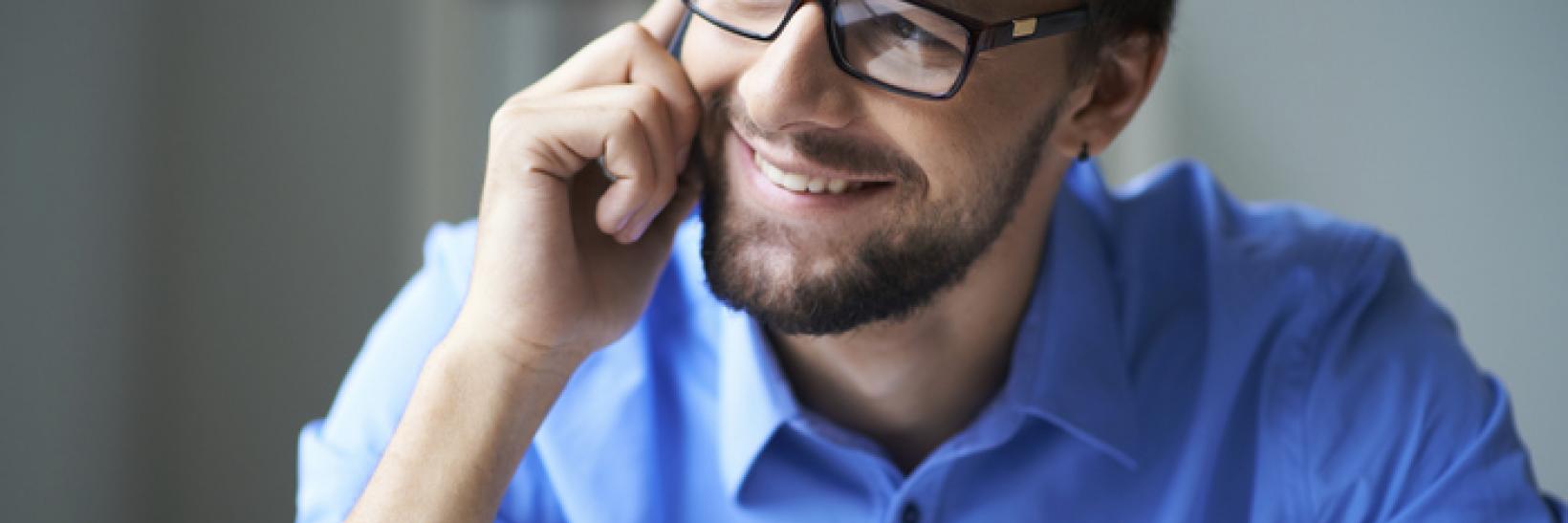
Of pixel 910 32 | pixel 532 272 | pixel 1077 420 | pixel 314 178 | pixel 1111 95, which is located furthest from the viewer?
pixel 314 178

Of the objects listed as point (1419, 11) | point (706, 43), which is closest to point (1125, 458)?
point (706, 43)

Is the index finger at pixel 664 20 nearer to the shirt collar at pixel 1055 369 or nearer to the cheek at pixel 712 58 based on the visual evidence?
the cheek at pixel 712 58

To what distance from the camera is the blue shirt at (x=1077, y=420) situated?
1316mm

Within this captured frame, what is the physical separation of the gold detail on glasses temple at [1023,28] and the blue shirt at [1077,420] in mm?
348

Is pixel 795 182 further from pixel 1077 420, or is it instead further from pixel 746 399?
pixel 1077 420

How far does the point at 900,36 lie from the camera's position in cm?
114

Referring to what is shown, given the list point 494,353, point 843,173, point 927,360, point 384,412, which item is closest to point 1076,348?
point 927,360

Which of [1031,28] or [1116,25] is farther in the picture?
[1116,25]

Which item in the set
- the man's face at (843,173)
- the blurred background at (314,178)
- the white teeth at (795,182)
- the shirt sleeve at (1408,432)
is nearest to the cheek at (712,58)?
the man's face at (843,173)

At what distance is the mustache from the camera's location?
1182 mm

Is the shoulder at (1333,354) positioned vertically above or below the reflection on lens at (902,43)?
below

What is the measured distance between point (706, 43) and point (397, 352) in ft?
1.59

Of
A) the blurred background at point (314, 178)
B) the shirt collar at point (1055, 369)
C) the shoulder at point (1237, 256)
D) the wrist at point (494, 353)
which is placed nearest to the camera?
the wrist at point (494, 353)

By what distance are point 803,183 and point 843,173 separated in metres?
0.04
